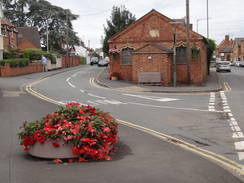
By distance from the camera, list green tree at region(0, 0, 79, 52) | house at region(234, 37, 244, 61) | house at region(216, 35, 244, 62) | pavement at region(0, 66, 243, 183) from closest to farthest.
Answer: pavement at region(0, 66, 243, 183) < green tree at region(0, 0, 79, 52) < house at region(234, 37, 244, 61) < house at region(216, 35, 244, 62)

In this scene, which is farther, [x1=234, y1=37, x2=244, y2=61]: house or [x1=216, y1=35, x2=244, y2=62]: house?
[x1=216, y1=35, x2=244, y2=62]: house

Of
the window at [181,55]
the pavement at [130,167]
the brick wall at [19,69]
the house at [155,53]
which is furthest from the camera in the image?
the brick wall at [19,69]

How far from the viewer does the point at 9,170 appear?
600 cm

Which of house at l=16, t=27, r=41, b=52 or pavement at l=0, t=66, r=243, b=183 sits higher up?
house at l=16, t=27, r=41, b=52

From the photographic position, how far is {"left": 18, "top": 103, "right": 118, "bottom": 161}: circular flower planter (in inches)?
263

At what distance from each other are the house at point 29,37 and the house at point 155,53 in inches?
1450

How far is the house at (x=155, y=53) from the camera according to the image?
91.4 feet

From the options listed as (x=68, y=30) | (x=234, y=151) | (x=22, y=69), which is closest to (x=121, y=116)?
(x=234, y=151)

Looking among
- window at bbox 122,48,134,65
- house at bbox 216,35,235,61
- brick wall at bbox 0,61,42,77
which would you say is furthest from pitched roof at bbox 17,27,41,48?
house at bbox 216,35,235,61

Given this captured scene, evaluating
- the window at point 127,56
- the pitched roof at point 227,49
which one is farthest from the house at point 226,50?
the window at point 127,56

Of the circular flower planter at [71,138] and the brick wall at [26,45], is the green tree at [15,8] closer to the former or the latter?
the brick wall at [26,45]

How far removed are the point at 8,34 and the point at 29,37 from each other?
649 inches

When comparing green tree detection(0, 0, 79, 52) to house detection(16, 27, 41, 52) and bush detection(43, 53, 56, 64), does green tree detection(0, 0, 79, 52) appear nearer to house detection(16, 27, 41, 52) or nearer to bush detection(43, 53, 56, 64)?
house detection(16, 27, 41, 52)

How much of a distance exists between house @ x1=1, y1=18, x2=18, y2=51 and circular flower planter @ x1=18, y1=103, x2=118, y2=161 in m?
39.4
